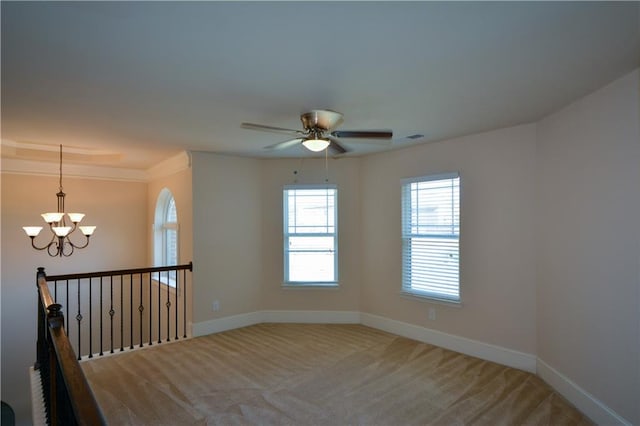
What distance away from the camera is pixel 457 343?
3.95 metres

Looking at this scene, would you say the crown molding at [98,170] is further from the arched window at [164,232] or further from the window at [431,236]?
the window at [431,236]

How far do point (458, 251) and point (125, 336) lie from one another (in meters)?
5.68

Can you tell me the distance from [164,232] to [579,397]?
5871 millimetres

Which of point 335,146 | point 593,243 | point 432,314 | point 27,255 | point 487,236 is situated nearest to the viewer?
point 593,243

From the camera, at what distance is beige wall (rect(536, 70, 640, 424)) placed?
2.30 metres

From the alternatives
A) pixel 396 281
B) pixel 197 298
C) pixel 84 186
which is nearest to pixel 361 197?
→ pixel 396 281

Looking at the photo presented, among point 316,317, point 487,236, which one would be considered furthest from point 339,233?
point 487,236

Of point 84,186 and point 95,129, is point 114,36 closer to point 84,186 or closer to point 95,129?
point 95,129

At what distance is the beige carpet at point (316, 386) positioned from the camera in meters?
2.65

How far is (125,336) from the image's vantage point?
6016mm

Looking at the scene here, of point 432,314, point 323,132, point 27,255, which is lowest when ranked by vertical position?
point 432,314

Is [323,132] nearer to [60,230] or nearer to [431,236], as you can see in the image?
[431,236]

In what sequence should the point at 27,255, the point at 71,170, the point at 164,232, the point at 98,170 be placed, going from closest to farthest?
1. the point at 27,255
2. the point at 71,170
3. the point at 98,170
4. the point at 164,232

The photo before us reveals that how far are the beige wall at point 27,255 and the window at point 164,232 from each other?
0.64 m
